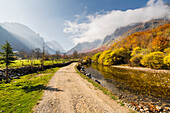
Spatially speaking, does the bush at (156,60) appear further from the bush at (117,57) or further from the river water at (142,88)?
the bush at (117,57)

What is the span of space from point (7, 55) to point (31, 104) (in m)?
12.9

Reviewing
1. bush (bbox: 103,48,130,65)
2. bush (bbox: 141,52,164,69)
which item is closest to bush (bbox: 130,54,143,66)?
bush (bbox: 141,52,164,69)

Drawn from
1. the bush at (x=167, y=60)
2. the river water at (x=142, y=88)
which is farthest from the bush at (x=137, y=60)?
the river water at (x=142, y=88)

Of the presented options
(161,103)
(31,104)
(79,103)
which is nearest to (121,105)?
(79,103)

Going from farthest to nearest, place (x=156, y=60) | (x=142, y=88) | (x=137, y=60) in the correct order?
(x=137, y=60) < (x=156, y=60) < (x=142, y=88)

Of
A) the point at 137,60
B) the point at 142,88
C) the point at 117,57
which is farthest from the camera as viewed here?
the point at 117,57

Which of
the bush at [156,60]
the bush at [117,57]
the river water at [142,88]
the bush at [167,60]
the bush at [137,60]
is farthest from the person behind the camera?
the bush at [117,57]

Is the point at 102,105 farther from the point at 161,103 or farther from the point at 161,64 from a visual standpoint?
the point at 161,64

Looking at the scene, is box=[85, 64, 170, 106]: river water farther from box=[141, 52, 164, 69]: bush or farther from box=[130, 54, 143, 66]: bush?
box=[130, 54, 143, 66]: bush

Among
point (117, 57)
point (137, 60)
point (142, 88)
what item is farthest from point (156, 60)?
point (142, 88)

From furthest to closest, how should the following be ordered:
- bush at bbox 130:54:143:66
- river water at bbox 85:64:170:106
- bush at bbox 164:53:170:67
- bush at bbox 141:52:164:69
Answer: bush at bbox 130:54:143:66 → bush at bbox 141:52:164:69 → bush at bbox 164:53:170:67 → river water at bbox 85:64:170:106

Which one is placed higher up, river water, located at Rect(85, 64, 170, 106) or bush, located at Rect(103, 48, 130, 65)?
bush, located at Rect(103, 48, 130, 65)

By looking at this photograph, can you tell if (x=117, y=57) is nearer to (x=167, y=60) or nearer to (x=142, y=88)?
(x=167, y=60)

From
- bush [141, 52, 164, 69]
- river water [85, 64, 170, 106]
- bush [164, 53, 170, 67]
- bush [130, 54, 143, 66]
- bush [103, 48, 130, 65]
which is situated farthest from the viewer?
bush [103, 48, 130, 65]
